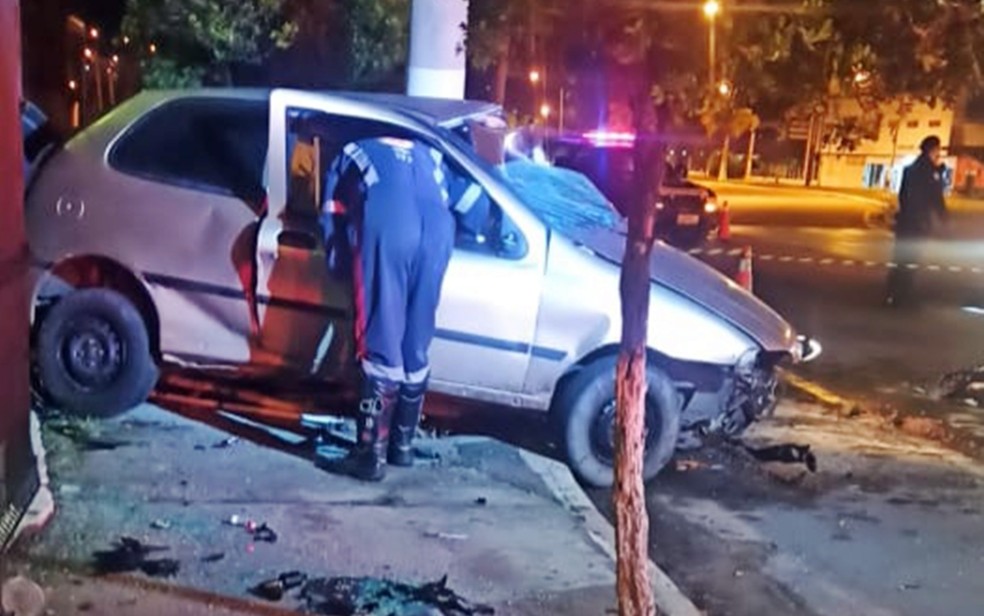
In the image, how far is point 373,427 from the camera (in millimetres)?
6227

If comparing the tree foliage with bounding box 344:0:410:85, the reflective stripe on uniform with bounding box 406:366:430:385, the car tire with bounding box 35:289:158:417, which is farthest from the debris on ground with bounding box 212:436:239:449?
the tree foliage with bounding box 344:0:410:85

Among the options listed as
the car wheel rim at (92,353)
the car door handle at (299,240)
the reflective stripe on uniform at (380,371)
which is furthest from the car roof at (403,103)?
the reflective stripe on uniform at (380,371)

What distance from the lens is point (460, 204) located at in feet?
22.4

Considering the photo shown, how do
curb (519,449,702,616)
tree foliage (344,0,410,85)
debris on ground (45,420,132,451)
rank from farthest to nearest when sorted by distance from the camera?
tree foliage (344,0,410,85) → debris on ground (45,420,132,451) → curb (519,449,702,616)

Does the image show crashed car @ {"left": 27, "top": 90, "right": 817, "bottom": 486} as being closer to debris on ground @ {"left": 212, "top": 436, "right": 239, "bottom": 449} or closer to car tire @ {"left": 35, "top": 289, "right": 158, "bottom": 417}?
car tire @ {"left": 35, "top": 289, "right": 158, "bottom": 417}

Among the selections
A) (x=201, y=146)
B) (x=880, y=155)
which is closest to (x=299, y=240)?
(x=201, y=146)

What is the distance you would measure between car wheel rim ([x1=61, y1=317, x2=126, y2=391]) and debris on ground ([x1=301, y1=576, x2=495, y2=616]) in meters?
2.60

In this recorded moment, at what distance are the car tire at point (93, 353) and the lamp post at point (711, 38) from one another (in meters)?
4.58

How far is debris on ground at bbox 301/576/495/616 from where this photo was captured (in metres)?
4.61

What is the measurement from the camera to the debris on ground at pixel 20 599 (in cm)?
419

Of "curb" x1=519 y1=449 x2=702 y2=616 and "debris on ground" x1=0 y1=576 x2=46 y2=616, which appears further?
"curb" x1=519 y1=449 x2=702 y2=616

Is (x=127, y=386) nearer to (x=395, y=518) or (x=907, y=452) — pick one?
(x=395, y=518)

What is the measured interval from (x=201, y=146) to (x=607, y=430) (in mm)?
2612

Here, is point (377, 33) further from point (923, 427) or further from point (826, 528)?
point (826, 528)
